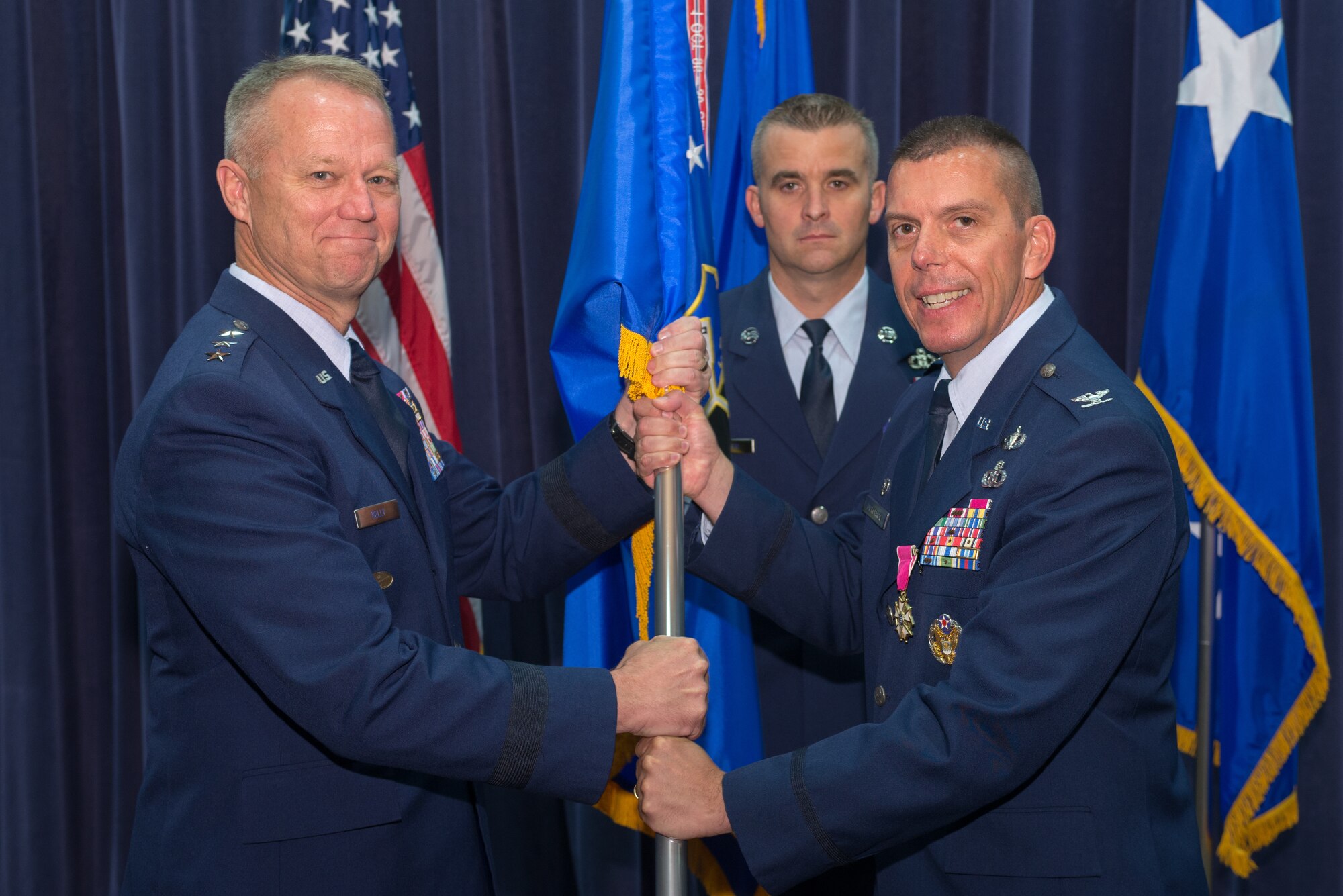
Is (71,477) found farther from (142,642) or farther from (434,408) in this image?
(434,408)

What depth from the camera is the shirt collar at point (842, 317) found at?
3.03 meters

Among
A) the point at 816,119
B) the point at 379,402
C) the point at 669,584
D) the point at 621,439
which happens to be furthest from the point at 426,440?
the point at 816,119

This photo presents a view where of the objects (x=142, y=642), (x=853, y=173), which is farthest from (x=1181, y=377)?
(x=142, y=642)

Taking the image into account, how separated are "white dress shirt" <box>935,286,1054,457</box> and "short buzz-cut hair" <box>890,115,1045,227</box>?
0.17m

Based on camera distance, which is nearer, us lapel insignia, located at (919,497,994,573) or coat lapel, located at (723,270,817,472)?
us lapel insignia, located at (919,497,994,573)

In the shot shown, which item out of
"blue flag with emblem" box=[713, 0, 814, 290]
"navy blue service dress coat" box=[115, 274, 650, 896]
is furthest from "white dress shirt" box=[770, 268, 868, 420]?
"navy blue service dress coat" box=[115, 274, 650, 896]

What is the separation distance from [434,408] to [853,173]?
1446 millimetres

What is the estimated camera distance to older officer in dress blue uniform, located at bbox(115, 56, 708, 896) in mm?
1647

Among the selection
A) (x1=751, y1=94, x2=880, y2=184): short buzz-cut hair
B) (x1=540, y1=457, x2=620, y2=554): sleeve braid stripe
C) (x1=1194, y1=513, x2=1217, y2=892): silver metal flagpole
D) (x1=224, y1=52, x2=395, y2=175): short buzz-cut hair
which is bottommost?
(x1=1194, y1=513, x2=1217, y2=892): silver metal flagpole

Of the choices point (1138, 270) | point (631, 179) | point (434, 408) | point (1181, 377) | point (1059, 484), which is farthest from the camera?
point (1138, 270)

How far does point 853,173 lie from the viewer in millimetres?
3098

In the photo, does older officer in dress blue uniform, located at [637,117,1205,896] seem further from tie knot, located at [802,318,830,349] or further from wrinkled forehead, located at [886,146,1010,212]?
tie knot, located at [802,318,830,349]

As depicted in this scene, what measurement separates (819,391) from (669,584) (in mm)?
1218

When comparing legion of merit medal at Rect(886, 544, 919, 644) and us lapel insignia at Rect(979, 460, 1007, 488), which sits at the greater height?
us lapel insignia at Rect(979, 460, 1007, 488)
